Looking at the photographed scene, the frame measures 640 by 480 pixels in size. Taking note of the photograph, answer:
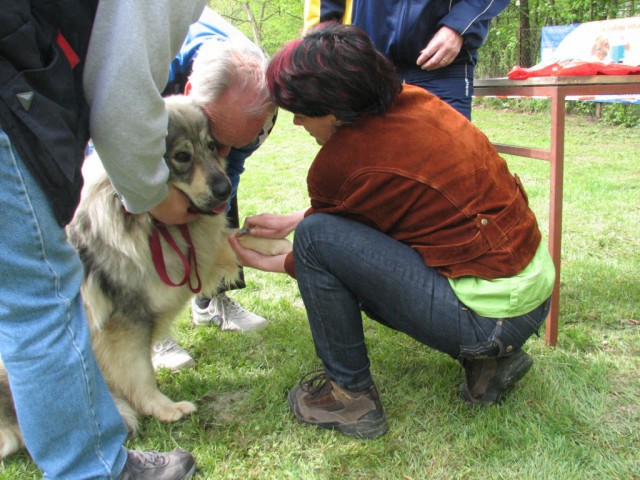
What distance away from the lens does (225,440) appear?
1950mm

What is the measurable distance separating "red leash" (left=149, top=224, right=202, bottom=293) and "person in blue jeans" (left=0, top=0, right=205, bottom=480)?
625 millimetres

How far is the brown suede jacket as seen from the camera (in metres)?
1.61

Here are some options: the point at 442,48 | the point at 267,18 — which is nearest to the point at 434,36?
the point at 442,48

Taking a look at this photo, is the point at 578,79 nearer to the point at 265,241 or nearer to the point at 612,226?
the point at 265,241

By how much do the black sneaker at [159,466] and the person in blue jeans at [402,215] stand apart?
635mm

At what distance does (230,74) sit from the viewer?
6.64ft

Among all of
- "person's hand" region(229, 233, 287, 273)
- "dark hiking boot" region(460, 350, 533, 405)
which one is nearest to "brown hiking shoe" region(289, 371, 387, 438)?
"dark hiking boot" region(460, 350, 533, 405)

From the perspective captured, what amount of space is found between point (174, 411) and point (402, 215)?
1191 mm

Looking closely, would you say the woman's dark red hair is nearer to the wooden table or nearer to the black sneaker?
the wooden table

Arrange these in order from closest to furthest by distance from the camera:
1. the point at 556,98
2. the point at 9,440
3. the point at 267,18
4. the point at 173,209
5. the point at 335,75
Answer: the point at 335,75 → the point at 9,440 → the point at 173,209 → the point at 556,98 → the point at 267,18

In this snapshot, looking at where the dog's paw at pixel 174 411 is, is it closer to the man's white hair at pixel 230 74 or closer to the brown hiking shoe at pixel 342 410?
the brown hiking shoe at pixel 342 410

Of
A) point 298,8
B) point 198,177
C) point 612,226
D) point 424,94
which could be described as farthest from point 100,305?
point 298,8

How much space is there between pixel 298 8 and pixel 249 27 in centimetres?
442

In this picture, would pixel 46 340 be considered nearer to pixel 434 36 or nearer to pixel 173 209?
pixel 173 209
